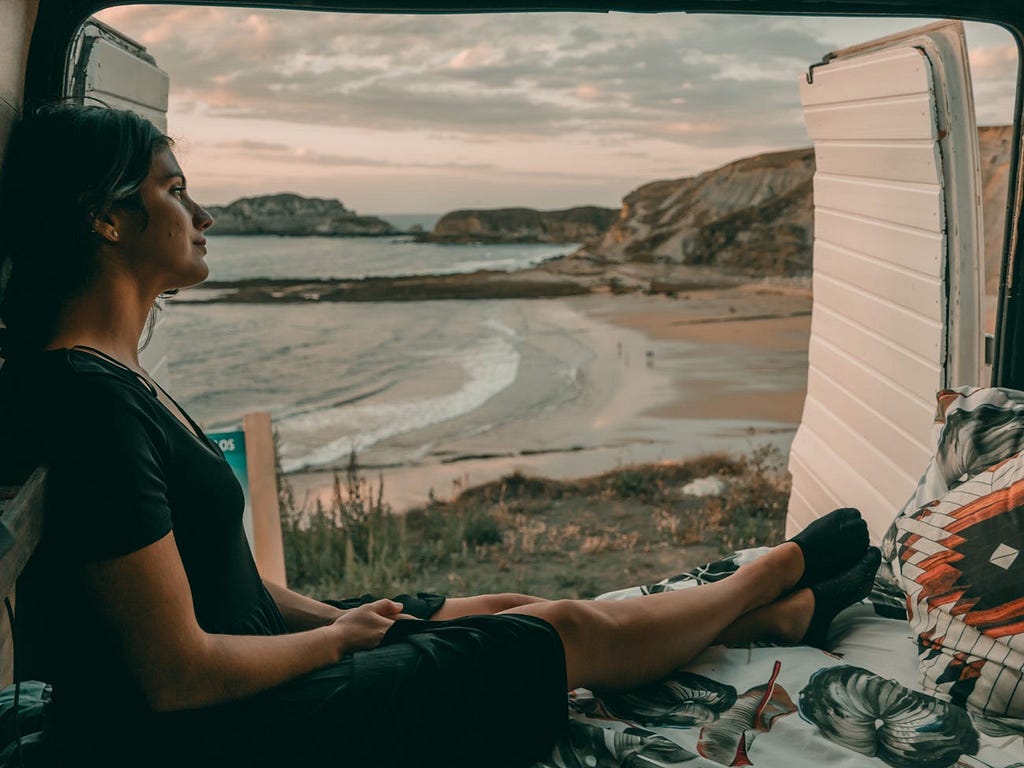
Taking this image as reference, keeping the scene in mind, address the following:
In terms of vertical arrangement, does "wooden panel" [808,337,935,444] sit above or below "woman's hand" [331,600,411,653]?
above

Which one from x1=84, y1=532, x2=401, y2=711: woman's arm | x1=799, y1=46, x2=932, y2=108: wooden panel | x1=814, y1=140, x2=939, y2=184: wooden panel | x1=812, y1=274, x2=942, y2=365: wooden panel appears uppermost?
x1=799, y1=46, x2=932, y2=108: wooden panel

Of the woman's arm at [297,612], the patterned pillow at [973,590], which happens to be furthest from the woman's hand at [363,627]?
the patterned pillow at [973,590]

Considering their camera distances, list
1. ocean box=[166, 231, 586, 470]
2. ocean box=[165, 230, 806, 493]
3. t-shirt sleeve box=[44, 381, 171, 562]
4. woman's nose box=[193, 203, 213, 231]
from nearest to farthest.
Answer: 1. t-shirt sleeve box=[44, 381, 171, 562]
2. woman's nose box=[193, 203, 213, 231]
3. ocean box=[165, 230, 806, 493]
4. ocean box=[166, 231, 586, 470]

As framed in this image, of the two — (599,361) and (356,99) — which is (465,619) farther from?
(356,99)

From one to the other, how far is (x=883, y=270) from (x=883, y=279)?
3 centimetres

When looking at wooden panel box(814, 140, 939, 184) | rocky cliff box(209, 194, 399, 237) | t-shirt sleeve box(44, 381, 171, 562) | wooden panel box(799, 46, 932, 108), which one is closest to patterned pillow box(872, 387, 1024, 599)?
wooden panel box(814, 140, 939, 184)

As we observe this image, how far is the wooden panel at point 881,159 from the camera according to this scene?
245 centimetres

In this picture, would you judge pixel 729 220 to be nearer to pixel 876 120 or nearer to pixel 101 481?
pixel 876 120

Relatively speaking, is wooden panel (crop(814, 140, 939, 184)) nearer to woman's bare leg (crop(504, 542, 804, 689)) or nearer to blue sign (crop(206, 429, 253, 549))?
woman's bare leg (crop(504, 542, 804, 689))

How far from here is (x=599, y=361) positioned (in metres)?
10.4

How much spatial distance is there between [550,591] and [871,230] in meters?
2.80

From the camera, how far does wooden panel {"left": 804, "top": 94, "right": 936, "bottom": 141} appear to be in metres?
2.43

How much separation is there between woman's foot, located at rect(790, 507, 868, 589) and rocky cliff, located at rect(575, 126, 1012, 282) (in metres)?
6.86

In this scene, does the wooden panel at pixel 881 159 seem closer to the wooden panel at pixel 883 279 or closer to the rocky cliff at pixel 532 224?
the wooden panel at pixel 883 279
